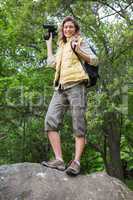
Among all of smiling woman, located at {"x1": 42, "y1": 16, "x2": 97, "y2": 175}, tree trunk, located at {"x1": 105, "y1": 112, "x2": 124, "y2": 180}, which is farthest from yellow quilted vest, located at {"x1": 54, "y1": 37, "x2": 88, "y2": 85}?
tree trunk, located at {"x1": 105, "y1": 112, "x2": 124, "y2": 180}

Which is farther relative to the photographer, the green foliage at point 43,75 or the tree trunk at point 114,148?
the tree trunk at point 114,148

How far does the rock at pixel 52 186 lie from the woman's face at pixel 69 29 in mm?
1815

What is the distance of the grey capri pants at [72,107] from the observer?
18.9 ft

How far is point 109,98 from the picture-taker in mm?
9445

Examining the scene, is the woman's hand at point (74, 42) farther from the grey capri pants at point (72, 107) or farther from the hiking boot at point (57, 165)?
the hiking boot at point (57, 165)

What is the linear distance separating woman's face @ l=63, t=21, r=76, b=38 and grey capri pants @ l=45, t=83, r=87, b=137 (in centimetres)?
71

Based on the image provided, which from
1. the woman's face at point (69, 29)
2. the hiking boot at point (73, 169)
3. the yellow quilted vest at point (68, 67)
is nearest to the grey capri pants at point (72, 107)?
the yellow quilted vest at point (68, 67)

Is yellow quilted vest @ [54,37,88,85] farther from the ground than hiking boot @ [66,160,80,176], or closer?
farther from the ground

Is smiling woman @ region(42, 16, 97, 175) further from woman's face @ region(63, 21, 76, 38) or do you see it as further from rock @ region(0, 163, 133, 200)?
rock @ region(0, 163, 133, 200)

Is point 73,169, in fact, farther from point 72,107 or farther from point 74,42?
point 74,42

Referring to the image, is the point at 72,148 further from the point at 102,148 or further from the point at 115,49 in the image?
the point at 115,49

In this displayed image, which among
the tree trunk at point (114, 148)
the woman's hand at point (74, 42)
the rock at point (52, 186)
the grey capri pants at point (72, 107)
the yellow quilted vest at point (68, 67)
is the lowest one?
the tree trunk at point (114, 148)

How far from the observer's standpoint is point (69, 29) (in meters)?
5.89

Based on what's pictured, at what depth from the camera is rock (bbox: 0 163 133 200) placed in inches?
213
